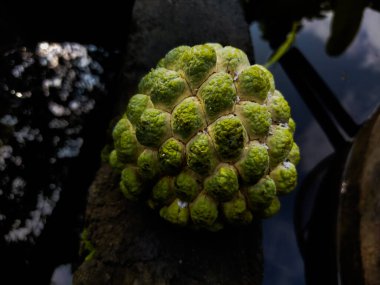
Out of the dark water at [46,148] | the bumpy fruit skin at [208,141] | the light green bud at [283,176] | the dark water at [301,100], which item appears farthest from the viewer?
the dark water at [301,100]

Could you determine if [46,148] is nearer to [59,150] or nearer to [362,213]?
[59,150]

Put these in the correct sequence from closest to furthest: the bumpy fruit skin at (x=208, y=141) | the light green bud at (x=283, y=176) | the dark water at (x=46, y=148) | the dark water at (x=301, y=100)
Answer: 1. the bumpy fruit skin at (x=208, y=141)
2. the light green bud at (x=283, y=176)
3. the dark water at (x=46, y=148)
4. the dark water at (x=301, y=100)

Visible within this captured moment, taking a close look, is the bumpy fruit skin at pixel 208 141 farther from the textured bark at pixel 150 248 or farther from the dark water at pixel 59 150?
the dark water at pixel 59 150

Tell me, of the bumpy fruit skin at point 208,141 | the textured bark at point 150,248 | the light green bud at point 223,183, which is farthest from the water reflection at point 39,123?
the light green bud at point 223,183

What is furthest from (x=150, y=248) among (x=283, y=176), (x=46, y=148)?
(x=46, y=148)

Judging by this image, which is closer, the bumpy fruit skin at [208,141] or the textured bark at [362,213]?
the bumpy fruit skin at [208,141]

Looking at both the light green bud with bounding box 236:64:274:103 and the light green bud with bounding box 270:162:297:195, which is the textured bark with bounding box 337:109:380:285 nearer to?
the light green bud with bounding box 270:162:297:195

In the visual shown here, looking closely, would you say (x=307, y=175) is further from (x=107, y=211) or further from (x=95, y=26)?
(x=95, y=26)
